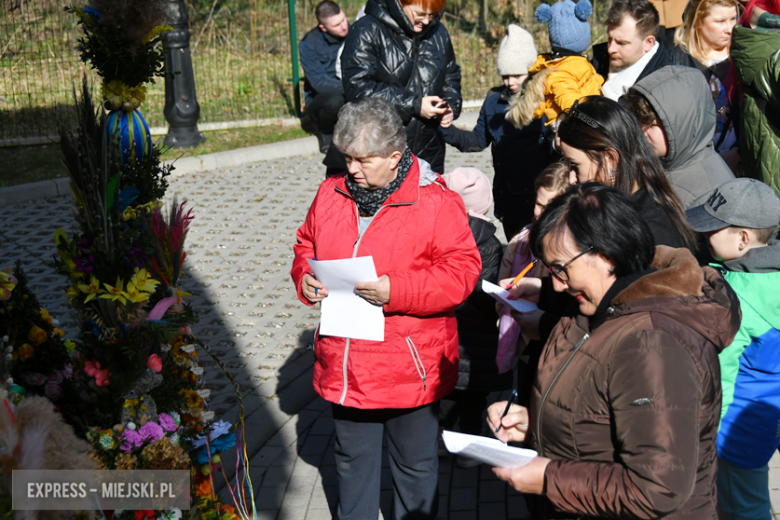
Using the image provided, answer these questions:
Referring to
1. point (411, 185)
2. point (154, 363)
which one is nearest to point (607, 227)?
point (411, 185)

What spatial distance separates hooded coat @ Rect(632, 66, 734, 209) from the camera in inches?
120

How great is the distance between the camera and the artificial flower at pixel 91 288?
247 cm

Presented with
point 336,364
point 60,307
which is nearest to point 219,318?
point 60,307

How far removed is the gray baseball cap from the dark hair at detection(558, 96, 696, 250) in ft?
1.06

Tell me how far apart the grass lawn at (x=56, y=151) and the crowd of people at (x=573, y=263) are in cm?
458

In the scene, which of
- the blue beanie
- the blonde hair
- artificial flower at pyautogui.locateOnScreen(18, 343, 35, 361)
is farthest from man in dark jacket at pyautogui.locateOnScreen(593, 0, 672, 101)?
artificial flower at pyautogui.locateOnScreen(18, 343, 35, 361)

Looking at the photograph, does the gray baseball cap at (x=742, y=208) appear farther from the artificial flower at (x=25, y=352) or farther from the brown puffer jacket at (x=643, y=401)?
the artificial flower at (x=25, y=352)

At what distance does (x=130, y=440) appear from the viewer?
2.55m

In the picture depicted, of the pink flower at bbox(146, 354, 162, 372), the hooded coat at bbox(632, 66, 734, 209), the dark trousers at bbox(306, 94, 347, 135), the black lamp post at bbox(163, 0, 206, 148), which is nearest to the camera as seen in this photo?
the pink flower at bbox(146, 354, 162, 372)

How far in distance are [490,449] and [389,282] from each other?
1.01 meters

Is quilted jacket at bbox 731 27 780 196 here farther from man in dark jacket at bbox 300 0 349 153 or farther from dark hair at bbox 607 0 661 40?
man in dark jacket at bbox 300 0 349 153

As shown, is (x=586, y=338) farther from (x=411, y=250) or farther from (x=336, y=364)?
(x=336, y=364)

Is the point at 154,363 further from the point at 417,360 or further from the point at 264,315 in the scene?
the point at 264,315

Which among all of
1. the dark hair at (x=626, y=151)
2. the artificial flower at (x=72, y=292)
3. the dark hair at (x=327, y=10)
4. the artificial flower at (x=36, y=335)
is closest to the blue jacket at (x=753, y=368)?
the dark hair at (x=626, y=151)
